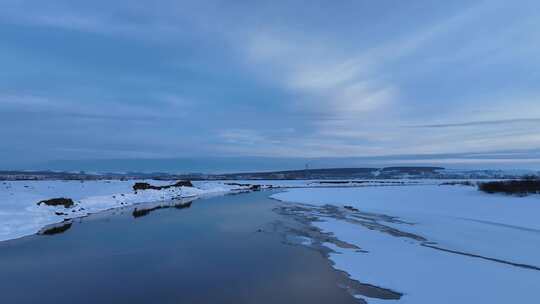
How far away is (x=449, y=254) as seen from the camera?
11.2 metres

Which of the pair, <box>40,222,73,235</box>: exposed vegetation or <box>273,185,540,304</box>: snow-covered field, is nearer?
<box>273,185,540,304</box>: snow-covered field

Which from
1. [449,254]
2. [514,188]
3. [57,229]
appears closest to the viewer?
[449,254]

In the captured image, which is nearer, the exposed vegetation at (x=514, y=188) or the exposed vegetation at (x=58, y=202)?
the exposed vegetation at (x=58, y=202)

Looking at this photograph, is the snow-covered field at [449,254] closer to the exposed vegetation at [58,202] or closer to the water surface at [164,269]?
the water surface at [164,269]

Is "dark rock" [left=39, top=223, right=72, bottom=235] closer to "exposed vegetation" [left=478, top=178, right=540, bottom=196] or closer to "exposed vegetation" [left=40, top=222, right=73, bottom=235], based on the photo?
"exposed vegetation" [left=40, top=222, right=73, bottom=235]

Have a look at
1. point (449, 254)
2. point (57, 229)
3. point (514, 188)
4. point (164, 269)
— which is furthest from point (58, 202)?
point (514, 188)

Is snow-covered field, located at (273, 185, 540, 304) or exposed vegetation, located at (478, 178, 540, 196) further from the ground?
exposed vegetation, located at (478, 178, 540, 196)

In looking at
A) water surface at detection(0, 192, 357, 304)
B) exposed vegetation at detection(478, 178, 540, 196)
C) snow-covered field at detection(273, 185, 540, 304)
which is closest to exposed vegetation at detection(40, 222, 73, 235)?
water surface at detection(0, 192, 357, 304)

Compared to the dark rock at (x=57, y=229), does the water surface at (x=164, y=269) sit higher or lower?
lower

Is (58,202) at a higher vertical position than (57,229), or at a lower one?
higher

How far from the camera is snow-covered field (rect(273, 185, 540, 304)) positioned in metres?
7.64

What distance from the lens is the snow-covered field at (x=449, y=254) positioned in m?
7.64

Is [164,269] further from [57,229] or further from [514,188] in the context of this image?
[514,188]

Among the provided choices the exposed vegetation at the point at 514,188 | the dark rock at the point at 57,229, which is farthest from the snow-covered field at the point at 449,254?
the dark rock at the point at 57,229
